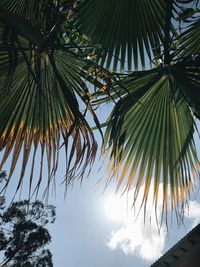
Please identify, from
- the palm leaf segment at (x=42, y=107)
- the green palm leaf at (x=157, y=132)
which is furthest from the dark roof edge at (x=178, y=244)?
the palm leaf segment at (x=42, y=107)

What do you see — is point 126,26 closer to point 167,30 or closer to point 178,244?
point 167,30

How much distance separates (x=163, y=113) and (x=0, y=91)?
138 cm

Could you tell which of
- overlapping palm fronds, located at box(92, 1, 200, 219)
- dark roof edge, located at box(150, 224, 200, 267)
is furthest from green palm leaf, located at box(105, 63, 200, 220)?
dark roof edge, located at box(150, 224, 200, 267)

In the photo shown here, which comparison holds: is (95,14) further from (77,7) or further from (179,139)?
(179,139)

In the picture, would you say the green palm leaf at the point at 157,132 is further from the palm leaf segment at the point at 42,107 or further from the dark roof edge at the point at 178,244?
the dark roof edge at the point at 178,244

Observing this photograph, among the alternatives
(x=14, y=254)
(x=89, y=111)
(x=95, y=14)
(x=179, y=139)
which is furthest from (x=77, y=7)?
(x=14, y=254)

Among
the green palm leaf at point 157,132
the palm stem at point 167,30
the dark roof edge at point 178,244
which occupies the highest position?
the palm stem at point 167,30

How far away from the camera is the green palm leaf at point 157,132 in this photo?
2986mm

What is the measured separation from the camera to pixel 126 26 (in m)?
3.40

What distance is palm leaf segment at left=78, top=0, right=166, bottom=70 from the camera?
3.29m

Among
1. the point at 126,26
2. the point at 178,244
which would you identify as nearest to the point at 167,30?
the point at 126,26

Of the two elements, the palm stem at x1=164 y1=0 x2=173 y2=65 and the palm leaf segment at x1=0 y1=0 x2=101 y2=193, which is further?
the palm stem at x1=164 y1=0 x2=173 y2=65

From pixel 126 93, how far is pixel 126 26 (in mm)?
613

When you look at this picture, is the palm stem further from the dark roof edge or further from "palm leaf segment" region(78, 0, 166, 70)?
the dark roof edge
